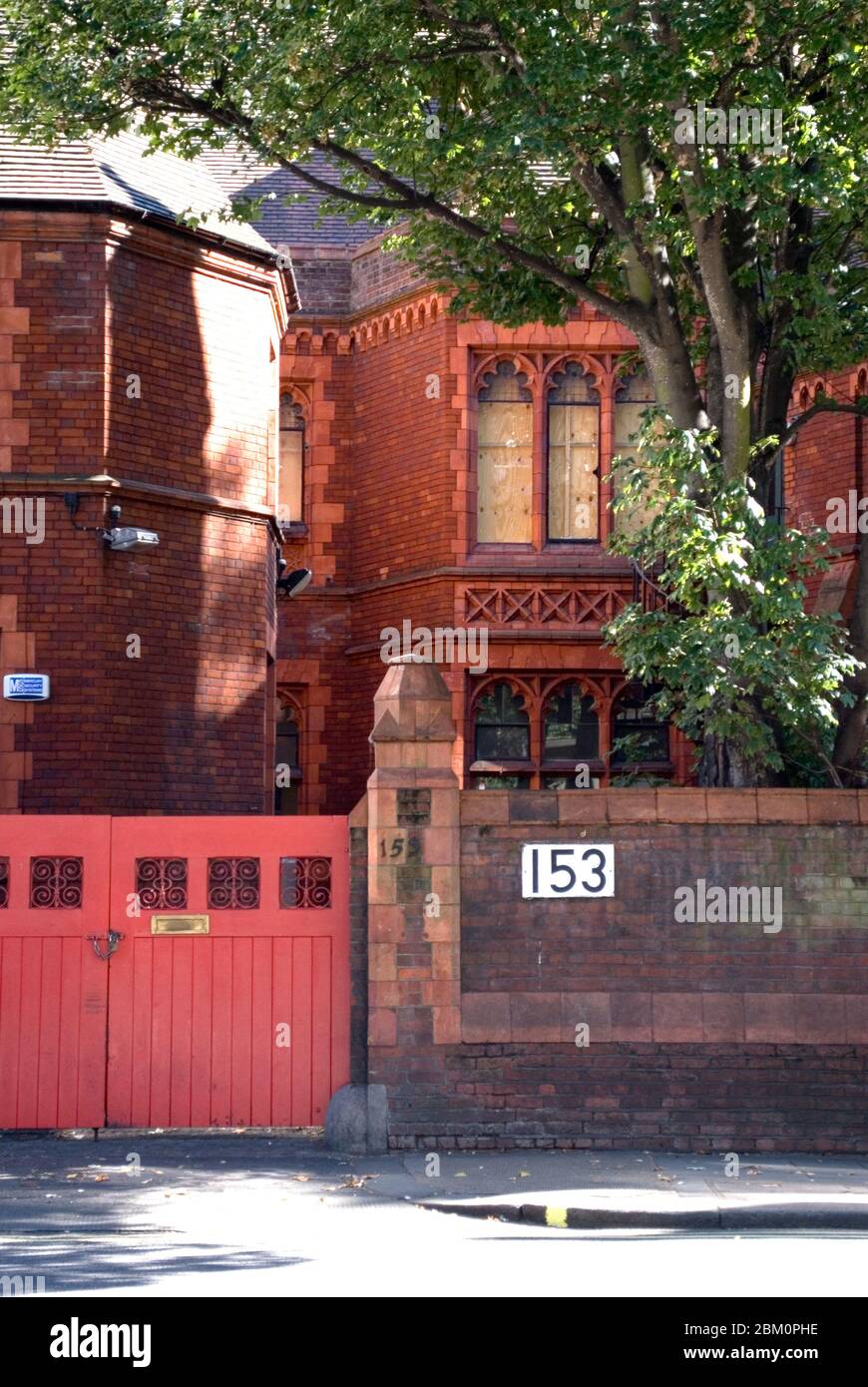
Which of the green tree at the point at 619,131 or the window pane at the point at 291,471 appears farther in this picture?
the window pane at the point at 291,471

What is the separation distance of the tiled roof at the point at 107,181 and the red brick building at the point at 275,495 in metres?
0.05

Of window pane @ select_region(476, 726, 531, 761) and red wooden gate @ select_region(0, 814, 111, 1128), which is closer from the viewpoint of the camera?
red wooden gate @ select_region(0, 814, 111, 1128)

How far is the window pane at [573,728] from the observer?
75.3ft

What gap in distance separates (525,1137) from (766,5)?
7870mm

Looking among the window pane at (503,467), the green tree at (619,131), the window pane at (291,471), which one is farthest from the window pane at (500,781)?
the green tree at (619,131)

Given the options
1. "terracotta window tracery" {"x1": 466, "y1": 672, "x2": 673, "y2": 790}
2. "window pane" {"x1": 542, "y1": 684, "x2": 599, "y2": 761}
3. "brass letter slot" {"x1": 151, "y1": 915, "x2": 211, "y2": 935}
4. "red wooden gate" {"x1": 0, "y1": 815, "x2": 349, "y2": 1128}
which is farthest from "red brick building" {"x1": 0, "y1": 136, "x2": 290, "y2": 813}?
"window pane" {"x1": 542, "y1": 684, "x2": 599, "y2": 761}

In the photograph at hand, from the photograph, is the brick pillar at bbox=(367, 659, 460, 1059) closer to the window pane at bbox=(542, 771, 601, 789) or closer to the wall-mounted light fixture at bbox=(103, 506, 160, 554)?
the wall-mounted light fixture at bbox=(103, 506, 160, 554)

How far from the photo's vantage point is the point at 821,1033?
11789 mm

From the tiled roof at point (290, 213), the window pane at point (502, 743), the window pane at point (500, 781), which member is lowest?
the window pane at point (500, 781)

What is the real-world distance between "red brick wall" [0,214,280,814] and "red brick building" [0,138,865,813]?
1.0 inches

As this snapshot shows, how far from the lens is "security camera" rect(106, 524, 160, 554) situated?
632 inches

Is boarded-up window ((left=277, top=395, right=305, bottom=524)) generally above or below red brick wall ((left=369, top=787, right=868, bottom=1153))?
above

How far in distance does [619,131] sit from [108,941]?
6.87 meters

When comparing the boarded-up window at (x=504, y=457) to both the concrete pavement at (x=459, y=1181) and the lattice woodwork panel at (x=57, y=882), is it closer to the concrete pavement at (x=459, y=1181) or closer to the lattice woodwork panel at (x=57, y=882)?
the lattice woodwork panel at (x=57, y=882)
